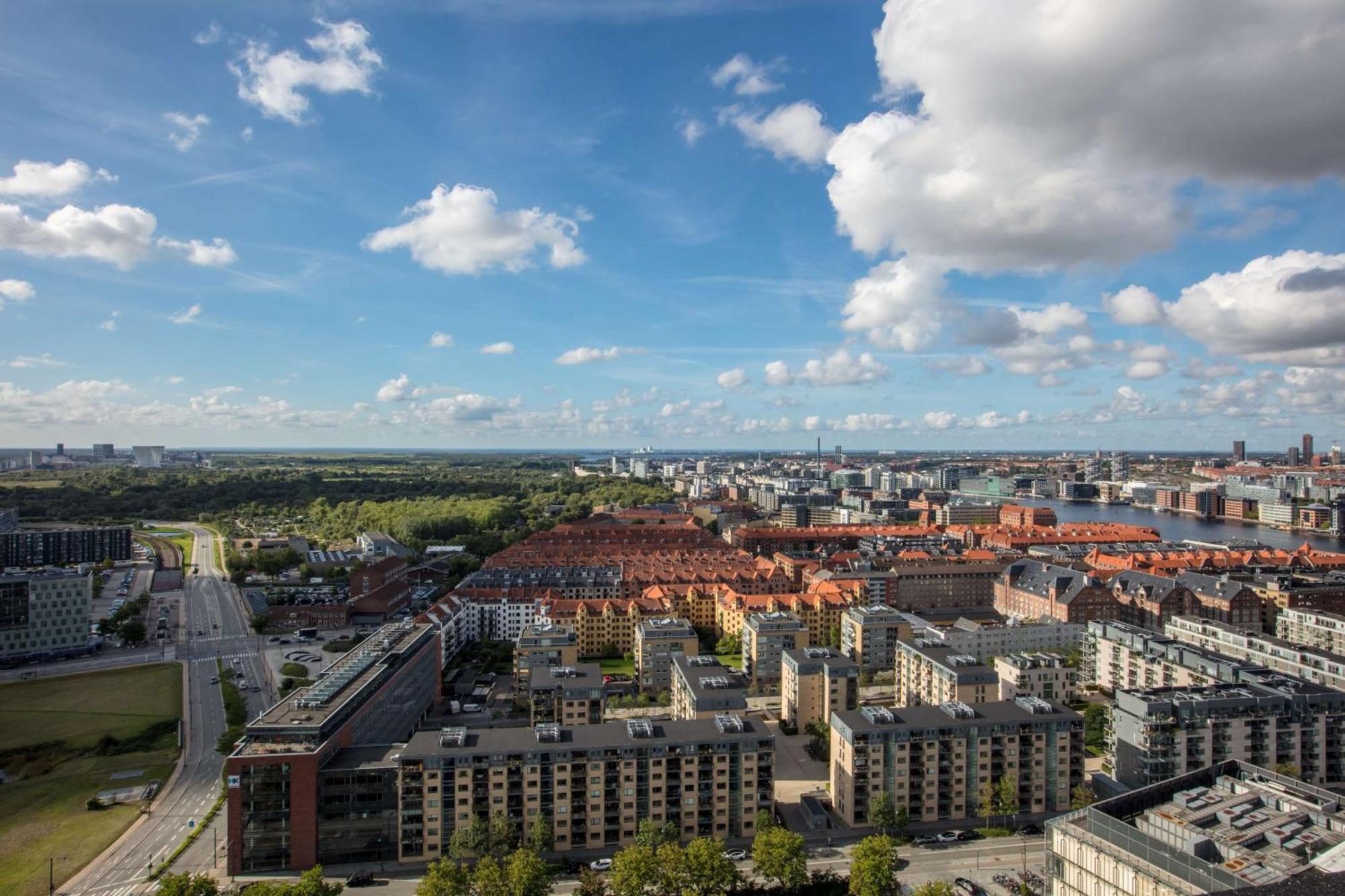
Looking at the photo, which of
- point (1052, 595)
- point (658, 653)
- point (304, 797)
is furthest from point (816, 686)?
point (1052, 595)

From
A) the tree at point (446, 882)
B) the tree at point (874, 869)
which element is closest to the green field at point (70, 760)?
the tree at point (446, 882)

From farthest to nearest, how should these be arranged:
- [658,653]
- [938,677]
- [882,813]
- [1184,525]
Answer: [1184,525] < [658,653] < [938,677] < [882,813]

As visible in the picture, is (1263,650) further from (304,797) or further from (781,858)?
(304,797)

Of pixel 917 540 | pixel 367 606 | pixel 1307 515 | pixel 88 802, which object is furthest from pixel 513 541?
pixel 1307 515

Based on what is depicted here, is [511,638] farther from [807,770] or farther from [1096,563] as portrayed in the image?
[1096,563]

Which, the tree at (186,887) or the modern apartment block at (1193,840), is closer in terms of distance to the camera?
the modern apartment block at (1193,840)

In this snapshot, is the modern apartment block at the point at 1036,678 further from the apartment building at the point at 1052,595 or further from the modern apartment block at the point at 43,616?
the modern apartment block at the point at 43,616

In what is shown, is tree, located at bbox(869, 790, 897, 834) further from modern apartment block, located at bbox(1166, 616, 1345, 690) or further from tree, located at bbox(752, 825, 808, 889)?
modern apartment block, located at bbox(1166, 616, 1345, 690)
